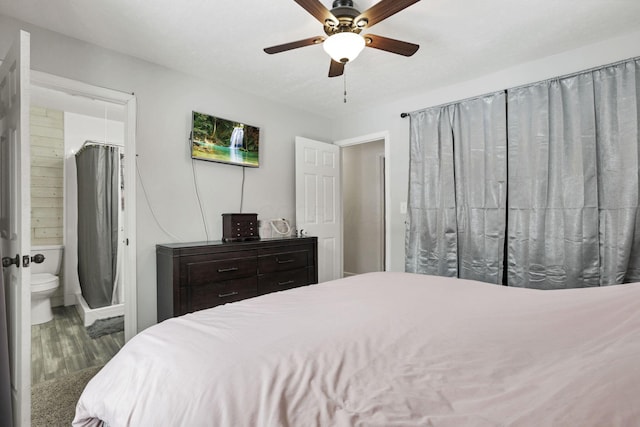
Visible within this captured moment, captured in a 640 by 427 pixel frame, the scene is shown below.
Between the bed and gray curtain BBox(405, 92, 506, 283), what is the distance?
166 centimetres

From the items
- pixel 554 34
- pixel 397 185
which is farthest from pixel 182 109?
pixel 554 34

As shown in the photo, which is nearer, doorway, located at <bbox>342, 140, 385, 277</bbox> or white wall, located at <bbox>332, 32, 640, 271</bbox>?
white wall, located at <bbox>332, 32, 640, 271</bbox>

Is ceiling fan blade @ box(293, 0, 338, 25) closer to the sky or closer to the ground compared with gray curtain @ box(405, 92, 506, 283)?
closer to the sky

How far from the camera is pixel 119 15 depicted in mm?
2154

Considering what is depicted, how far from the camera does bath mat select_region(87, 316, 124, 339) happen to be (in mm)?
3201

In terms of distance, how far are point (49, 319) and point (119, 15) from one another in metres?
3.23

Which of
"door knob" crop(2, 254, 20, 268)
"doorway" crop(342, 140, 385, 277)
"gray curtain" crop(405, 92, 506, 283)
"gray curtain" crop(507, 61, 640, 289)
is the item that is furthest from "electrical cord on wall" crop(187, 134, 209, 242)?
"gray curtain" crop(507, 61, 640, 289)

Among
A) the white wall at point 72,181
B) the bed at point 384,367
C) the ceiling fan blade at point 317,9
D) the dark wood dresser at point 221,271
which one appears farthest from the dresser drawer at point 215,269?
the white wall at point 72,181

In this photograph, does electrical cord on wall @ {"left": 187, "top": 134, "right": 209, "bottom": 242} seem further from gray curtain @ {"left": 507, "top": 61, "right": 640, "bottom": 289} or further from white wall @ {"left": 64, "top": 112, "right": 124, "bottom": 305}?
gray curtain @ {"left": 507, "top": 61, "right": 640, "bottom": 289}

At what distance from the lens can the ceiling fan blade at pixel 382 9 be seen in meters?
1.68

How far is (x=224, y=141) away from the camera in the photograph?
3307mm

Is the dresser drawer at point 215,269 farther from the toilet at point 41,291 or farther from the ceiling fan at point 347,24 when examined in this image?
the toilet at point 41,291

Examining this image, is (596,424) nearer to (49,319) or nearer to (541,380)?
(541,380)

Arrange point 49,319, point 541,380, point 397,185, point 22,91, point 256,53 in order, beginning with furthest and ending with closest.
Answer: point 397,185, point 49,319, point 256,53, point 22,91, point 541,380
